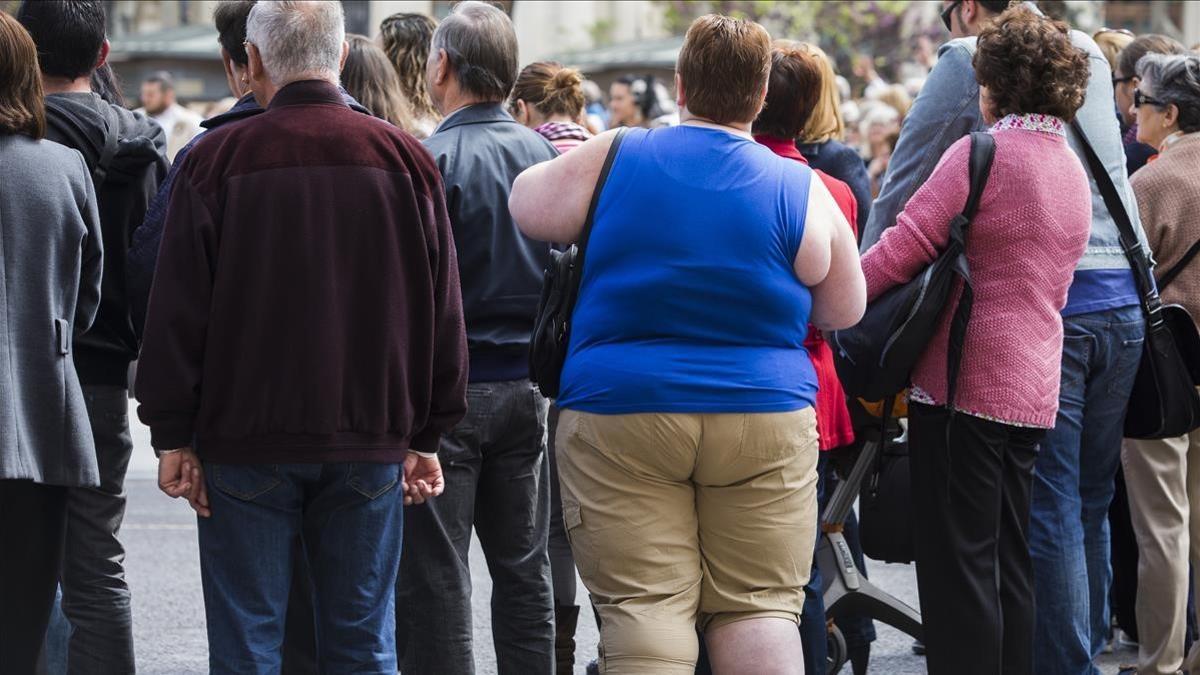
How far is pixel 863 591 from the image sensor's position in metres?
5.45

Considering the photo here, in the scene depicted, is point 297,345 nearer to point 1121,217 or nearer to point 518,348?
point 518,348

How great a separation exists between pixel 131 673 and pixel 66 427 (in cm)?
101

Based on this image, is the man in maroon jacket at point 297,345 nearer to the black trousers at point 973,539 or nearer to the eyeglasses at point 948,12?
the black trousers at point 973,539

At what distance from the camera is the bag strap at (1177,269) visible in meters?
5.51

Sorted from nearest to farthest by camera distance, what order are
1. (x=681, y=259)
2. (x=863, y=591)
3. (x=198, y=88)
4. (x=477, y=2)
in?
(x=681, y=259) < (x=477, y=2) < (x=863, y=591) < (x=198, y=88)

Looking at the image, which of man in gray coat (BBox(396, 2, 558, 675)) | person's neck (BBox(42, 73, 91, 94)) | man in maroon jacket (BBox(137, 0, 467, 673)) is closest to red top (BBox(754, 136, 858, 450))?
man in gray coat (BBox(396, 2, 558, 675))

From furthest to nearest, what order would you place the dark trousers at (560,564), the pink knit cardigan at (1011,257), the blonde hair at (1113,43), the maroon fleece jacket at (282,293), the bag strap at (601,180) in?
the blonde hair at (1113,43) < the dark trousers at (560,564) < the pink knit cardigan at (1011,257) < the bag strap at (601,180) < the maroon fleece jacket at (282,293)

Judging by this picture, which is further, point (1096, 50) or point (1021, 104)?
point (1096, 50)

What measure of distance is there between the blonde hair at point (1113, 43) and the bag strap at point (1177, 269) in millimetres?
1525

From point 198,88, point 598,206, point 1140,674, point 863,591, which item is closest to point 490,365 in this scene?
point 598,206

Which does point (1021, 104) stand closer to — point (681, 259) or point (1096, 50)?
point (1096, 50)

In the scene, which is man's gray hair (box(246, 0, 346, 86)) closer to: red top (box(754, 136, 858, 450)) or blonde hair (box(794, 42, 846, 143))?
red top (box(754, 136, 858, 450))

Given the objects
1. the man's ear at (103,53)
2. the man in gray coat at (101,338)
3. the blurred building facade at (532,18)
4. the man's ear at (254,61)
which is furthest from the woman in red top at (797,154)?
the blurred building facade at (532,18)

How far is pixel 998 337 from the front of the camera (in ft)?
15.0
